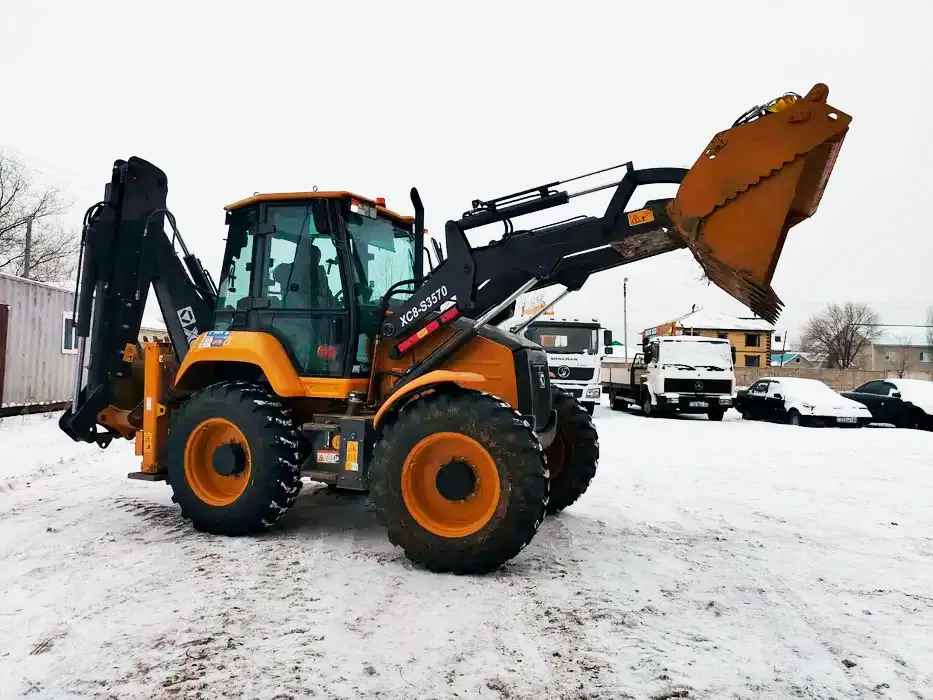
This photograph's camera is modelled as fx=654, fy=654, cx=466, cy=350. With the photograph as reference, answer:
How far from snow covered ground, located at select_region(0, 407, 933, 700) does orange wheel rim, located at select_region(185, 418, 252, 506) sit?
375 mm

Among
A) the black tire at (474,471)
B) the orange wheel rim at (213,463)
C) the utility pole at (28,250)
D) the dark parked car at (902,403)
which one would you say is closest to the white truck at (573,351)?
the dark parked car at (902,403)

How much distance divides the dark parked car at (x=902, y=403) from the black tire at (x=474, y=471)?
1564cm

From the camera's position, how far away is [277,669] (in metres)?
2.92

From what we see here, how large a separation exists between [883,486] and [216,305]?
7.56 m

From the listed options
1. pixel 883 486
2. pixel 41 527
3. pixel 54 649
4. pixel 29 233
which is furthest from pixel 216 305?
pixel 29 233

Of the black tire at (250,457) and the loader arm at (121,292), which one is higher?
the loader arm at (121,292)

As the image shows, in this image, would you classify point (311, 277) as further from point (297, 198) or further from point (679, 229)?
point (679, 229)

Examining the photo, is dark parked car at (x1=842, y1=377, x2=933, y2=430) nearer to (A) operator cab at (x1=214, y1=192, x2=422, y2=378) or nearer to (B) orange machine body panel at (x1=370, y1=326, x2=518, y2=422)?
(B) orange machine body panel at (x1=370, y1=326, x2=518, y2=422)

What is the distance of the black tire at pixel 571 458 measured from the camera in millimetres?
5891

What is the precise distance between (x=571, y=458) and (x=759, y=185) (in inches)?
112

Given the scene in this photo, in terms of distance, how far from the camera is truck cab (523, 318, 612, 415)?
16.6 meters

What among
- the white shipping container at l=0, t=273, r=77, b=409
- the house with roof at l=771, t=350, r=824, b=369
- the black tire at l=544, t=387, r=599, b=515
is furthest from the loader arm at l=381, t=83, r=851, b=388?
the house with roof at l=771, t=350, r=824, b=369

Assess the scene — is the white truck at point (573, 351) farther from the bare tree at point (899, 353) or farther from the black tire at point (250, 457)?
the bare tree at point (899, 353)

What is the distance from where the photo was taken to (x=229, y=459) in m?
5.04
